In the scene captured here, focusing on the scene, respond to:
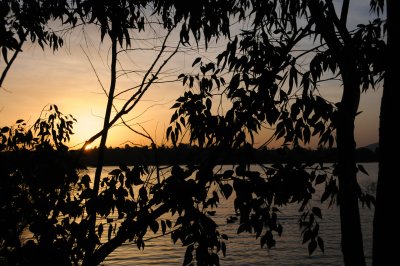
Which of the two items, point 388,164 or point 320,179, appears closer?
point 388,164

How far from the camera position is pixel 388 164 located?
100 inches

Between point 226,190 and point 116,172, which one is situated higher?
point 116,172

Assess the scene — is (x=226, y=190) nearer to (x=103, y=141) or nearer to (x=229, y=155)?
(x=229, y=155)

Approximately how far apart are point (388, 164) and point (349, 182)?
315 mm

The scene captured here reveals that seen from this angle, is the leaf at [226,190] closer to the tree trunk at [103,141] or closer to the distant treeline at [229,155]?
the distant treeline at [229,155]

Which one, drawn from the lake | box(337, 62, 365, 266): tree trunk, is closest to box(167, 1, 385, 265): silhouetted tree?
box(337, 62, 365, 266): tree trunk

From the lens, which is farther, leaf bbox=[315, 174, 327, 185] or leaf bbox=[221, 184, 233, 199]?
leaf bbox=[315, 174, 327, 185]

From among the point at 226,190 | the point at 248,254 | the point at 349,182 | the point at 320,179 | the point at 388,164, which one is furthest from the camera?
the point at 248,254

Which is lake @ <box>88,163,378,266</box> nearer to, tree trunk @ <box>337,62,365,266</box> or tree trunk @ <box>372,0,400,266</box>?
tree trunk @ <box>337,62,365,266</box>

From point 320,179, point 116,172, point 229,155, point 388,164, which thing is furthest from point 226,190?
point 388,164

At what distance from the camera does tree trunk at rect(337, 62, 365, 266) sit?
277 cm

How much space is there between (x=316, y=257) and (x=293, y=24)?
22594 millimetres

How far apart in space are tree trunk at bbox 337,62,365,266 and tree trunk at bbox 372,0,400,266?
19 cm

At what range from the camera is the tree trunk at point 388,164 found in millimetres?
2504
